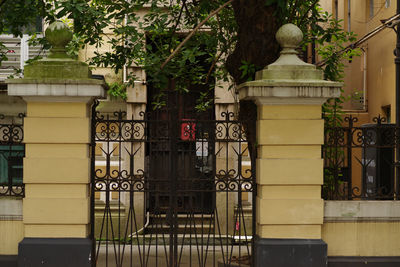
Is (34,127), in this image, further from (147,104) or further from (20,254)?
(147,104)

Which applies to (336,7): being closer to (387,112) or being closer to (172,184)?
(387,112)

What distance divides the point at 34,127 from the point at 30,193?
33.1 inches

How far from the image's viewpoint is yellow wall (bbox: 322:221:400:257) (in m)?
8.84

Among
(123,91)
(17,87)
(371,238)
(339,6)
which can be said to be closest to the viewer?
(17,87)

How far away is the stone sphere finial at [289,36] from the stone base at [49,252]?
11.8 feet

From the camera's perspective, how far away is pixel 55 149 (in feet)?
28.0

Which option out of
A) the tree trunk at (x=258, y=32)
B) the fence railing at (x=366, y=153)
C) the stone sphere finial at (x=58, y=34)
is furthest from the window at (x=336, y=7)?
the stone sphere finial at (x=58, y=34)

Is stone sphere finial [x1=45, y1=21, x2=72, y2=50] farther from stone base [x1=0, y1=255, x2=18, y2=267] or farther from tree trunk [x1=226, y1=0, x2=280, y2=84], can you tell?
stone base [x1=0, y1=255, x2=18, y2=267]

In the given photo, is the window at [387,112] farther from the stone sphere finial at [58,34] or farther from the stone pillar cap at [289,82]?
the stone sphere finial at [58,34]

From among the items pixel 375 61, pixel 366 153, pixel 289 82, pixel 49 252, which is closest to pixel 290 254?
pixel 366 153

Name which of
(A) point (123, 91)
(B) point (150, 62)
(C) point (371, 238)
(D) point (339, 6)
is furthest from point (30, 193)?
(D) point (339, 6)

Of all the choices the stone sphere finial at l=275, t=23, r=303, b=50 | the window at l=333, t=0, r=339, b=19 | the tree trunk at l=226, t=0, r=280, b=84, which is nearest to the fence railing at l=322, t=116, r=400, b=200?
the stone sphere finial at l=275, t=23, r=303, b=50

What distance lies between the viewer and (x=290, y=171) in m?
8.60

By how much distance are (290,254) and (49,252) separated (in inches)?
120
